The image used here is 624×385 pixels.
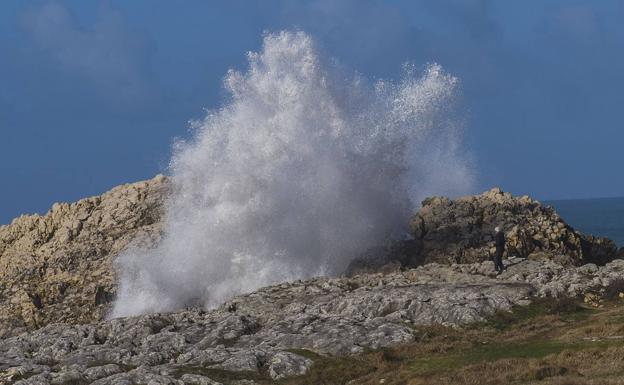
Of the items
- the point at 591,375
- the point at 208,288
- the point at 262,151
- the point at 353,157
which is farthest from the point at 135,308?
the point at 591,375

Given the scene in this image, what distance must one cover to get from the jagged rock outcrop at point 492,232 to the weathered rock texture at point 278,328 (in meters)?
7.22

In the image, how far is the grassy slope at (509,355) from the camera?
29969 millimetres

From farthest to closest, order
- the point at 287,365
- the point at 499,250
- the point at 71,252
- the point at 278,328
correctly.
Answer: the point at 71,252, the point at 499,250, the point at 278,328, the point at 287,365

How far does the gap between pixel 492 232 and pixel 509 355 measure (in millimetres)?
29073

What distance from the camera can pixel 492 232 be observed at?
63406 millimetres

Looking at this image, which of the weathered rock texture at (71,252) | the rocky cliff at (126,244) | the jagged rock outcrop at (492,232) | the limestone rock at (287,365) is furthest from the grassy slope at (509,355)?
the weathered rock texture at (71,252)

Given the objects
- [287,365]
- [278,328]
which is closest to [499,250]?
[278,328]

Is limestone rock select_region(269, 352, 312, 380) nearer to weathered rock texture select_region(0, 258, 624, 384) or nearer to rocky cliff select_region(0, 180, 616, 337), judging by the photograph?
weathered rock texture select_region(0, 258, 624, 384)

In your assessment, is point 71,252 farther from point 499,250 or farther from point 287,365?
point 287,365

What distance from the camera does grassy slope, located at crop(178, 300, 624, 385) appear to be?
30.0 metres

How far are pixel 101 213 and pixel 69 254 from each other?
5.36 meters

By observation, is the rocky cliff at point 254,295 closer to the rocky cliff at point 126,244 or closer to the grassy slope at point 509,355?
the rocky cliff at point 126,244

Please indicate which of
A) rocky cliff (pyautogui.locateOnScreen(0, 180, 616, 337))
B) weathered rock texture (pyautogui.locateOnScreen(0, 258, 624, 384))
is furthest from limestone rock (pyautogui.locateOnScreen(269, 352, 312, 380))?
rocky cliff (pyautogui.locateOnScreen(0, 180, 616, 337))

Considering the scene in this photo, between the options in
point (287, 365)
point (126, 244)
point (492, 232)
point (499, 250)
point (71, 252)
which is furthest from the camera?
point (71, 252)
